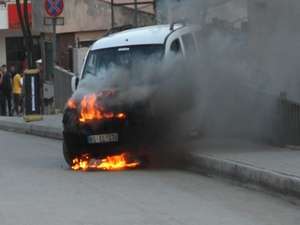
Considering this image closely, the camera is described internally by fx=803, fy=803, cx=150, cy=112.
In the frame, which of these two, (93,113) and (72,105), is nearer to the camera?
(93,113)

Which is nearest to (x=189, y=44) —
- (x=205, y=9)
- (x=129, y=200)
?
(x=205, y=9)

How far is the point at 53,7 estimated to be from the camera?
843 inches

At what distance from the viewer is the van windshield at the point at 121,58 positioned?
502 inches

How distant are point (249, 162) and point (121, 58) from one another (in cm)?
309

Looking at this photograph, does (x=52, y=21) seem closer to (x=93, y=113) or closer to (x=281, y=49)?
(x=281, y=49)

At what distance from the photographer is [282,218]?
27.7 feet

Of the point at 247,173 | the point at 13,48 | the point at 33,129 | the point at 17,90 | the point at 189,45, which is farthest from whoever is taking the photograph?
the point at 13,48

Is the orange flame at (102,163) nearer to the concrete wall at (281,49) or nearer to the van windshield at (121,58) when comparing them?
the van windshield at (121,58)

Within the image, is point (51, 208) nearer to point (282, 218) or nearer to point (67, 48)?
point (282, 218)

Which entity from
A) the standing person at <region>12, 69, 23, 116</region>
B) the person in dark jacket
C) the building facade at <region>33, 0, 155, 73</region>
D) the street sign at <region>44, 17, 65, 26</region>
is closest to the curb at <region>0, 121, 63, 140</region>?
the street sign at <region>44, 17, 65, 26</region>

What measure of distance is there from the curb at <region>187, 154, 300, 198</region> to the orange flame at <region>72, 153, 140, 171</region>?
3.35 feet

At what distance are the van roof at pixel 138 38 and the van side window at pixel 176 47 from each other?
176mm

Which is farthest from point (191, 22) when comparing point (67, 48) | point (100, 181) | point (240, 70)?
point (67, 48)

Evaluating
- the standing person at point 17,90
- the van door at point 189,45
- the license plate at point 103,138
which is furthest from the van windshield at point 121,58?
the standing person at point 17,90
